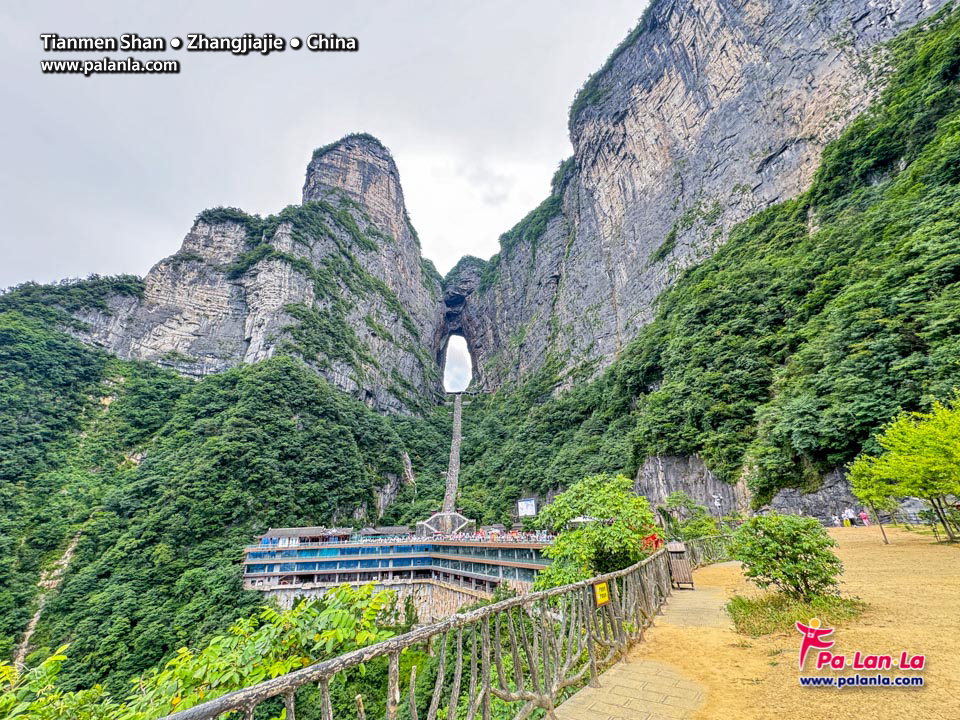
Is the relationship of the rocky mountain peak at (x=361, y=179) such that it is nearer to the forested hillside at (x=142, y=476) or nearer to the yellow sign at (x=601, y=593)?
the forested hillside at (x=142, y=476)

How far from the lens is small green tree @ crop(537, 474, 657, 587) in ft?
27.0

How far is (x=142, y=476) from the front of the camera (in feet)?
120

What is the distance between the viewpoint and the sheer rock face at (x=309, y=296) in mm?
55219

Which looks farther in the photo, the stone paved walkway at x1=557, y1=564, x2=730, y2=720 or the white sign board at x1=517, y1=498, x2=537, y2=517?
the white sign board at x1=517, y1=498, x2=537, y2=517

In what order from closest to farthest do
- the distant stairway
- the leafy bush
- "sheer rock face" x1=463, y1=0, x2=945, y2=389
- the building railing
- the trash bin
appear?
the building railing < the leafy bush < the trash bin < "sheer rock face" x1=463, y1=0, x2=945, y2=389 < the distant stairway

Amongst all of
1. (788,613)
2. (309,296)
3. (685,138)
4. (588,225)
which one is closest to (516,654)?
(788,613)

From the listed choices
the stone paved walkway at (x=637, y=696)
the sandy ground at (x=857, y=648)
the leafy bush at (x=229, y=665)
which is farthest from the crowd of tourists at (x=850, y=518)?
the leafy bush at (x=229, y=665)

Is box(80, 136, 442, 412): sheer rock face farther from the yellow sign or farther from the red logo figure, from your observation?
the red logo figure

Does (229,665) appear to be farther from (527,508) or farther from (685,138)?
(685,138)

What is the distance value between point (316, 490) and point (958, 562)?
42.8m

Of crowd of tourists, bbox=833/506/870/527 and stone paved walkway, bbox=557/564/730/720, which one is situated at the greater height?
crowd of tourists, bbox=833/506/870/527

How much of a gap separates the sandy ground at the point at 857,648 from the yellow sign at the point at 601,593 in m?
1.18

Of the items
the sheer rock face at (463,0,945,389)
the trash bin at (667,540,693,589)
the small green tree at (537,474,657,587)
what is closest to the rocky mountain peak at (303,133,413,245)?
the sheer rock face at (463,0,945,389)

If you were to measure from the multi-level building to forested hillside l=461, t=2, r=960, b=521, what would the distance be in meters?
14.0
